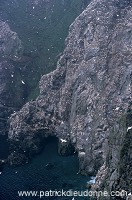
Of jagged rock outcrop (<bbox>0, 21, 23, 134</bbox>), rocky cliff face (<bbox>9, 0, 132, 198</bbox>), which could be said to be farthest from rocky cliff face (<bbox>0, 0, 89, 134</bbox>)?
rocky cliff face (<bbox>9, 0, 132, 198</bbox>)

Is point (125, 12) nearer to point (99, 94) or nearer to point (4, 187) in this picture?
point (99, 94)

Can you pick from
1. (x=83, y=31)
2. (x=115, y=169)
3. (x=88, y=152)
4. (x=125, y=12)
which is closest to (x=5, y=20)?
(x=83, y=31)

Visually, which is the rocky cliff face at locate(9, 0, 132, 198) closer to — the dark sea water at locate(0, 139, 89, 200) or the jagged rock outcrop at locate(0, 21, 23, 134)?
the dark sea water at locate(0, 139, 89, 200)

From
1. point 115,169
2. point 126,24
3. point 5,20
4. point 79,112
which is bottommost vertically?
point 115,169

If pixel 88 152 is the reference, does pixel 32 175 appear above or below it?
below

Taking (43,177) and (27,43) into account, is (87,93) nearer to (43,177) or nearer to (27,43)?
(43,177)
